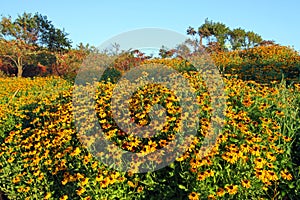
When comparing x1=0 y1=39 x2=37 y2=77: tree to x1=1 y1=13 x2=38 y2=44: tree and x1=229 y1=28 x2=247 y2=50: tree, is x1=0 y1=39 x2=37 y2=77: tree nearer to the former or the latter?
x1=1 y1=13 x2=38 y2=44: tree

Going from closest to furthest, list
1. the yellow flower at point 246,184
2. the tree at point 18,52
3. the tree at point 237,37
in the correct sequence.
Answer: the yellow flower at point 246,184
the tree at point 18,52
the tree at point 237,37

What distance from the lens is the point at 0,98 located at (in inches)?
305

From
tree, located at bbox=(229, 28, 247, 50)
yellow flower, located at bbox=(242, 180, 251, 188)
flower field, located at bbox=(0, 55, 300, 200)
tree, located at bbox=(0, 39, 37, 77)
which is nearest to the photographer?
yellow flower, located at bbox=(242, 180, 251, 188)

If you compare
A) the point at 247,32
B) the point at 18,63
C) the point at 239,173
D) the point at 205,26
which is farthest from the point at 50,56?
the point at 247,32

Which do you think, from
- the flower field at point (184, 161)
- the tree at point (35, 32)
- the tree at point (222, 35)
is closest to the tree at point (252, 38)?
the tree at point (222, 35)

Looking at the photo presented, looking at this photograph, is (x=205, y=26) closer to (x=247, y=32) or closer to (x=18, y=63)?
(x=247, y=32)

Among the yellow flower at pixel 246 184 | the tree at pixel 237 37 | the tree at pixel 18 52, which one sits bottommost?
the yellow flower at pixel 246 184

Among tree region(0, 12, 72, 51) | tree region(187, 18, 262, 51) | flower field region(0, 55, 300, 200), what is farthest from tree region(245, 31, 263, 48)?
flower field region(0, 55, 300, 200)

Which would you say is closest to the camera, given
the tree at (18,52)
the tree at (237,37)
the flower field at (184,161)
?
the flower field at (184,161)

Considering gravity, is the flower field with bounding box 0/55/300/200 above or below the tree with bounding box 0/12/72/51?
below

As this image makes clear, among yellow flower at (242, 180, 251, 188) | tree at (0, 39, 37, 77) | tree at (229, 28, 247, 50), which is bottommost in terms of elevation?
yellow flower at (242, 180, 251, 188)

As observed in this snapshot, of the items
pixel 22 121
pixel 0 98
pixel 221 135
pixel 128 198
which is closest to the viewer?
pixel 128 198

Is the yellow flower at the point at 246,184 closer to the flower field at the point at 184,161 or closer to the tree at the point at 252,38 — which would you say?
the flower field at the point at 184,161

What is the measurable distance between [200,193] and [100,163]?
1065 mm
